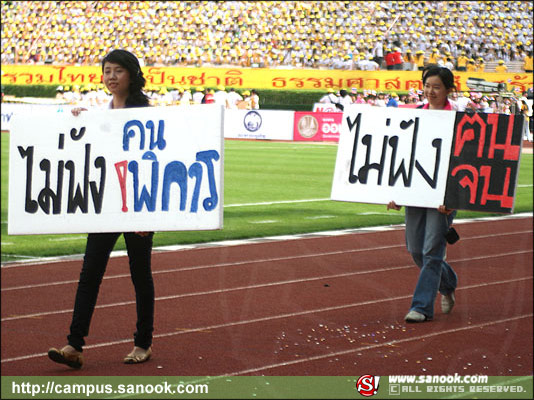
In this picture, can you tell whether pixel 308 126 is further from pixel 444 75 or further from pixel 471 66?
pixel 444 75

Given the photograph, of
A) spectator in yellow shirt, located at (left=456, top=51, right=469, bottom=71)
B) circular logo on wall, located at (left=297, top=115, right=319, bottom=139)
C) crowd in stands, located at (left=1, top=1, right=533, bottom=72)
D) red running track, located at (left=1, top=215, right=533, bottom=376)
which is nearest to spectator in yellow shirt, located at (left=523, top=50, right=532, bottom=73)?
crowd in stands, located at (left=1, top=1, right=533, bottom=72)

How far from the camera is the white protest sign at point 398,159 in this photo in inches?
56.8

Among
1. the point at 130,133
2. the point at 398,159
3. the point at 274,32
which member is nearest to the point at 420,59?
the point at 398,159

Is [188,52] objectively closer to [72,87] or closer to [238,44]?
[238,44]

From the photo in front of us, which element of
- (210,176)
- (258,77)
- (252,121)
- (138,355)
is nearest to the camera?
(210,176)

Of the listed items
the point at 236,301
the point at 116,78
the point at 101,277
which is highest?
the point at 116,78

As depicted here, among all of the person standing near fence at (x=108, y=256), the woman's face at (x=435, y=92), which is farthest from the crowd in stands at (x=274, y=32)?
the person standing near fence at (x=108, y=256)

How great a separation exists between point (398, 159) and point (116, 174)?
37cm

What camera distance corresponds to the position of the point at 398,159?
4.74 feet

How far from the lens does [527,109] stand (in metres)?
1.55

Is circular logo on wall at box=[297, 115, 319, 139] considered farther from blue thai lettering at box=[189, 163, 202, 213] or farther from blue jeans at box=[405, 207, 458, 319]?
blue thai lettering at box=[189, 163, 202, 213]

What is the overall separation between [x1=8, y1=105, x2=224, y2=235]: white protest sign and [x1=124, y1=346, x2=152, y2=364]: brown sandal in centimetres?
20

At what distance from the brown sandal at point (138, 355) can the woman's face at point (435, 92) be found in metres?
0.53

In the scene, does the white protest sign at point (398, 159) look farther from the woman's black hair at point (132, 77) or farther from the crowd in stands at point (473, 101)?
the woman's black hair at point (132, 77)
